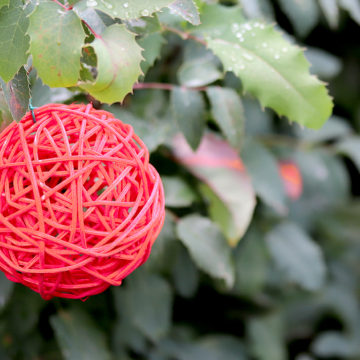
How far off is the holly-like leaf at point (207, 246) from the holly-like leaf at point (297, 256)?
1.14 ft

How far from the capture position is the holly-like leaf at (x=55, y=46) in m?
0.46

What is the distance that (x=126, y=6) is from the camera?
487 millimetres

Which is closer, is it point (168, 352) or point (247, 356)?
point (168, 352)

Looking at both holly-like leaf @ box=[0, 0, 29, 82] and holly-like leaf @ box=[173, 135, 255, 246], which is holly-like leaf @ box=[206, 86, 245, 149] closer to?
holly-like leaf @ box=[173, 135, 255, 246]

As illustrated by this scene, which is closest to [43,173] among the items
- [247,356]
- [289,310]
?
[247,356]

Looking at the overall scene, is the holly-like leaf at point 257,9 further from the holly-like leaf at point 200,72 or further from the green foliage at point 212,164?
the holly-like leaf at point 200,72

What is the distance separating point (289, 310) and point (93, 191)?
1252 millimetres

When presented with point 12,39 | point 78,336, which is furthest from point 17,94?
point 78,336

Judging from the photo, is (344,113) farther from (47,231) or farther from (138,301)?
(47,231)

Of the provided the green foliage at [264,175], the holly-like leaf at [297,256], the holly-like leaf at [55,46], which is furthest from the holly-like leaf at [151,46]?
the holly-like leaf at [297,256]

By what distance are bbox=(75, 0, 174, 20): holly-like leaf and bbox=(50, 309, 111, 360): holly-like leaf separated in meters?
0.55

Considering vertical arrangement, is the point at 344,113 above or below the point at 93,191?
below

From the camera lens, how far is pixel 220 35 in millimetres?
688

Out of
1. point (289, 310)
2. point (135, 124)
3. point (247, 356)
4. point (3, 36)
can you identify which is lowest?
point (289, 310)
